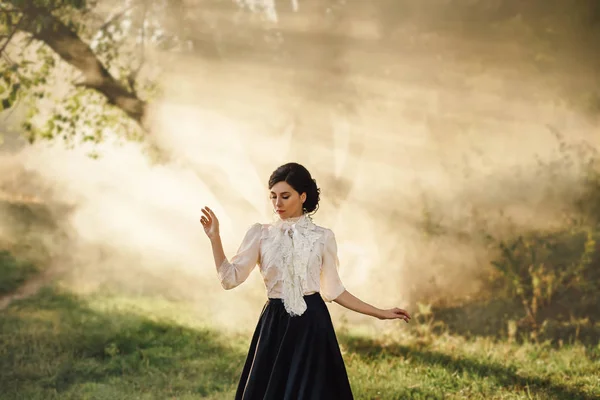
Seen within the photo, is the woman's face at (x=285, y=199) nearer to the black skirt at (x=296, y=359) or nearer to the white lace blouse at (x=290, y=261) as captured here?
the white lace blouse at (x=290, y=261)

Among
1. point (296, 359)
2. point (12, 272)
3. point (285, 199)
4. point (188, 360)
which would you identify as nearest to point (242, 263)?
point (285, 199)

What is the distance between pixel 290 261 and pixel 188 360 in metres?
2.39

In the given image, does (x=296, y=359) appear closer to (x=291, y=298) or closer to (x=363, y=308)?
(x=291, y=298)

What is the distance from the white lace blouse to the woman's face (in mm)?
42

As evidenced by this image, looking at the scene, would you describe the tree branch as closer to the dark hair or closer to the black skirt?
the dark hair

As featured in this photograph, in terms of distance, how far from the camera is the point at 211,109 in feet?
17.6

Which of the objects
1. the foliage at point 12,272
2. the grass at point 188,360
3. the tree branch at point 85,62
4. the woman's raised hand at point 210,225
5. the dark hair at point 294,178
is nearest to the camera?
the woman's raised hand at point 210,225

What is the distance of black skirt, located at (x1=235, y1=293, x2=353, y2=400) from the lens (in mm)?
2893

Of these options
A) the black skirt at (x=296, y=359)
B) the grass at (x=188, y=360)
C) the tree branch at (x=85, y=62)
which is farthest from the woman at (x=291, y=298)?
the tree branch at (x=85, y=62)

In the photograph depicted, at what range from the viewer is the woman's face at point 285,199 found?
2980 mm

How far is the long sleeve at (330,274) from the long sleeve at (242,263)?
27 cm

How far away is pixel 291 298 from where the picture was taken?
2.94 metres

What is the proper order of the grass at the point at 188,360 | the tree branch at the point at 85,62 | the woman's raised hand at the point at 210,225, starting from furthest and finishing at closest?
the tree branch at the point at 85,62, the grass at the point at 188,360, the woman's raised hand at the point at 210,225

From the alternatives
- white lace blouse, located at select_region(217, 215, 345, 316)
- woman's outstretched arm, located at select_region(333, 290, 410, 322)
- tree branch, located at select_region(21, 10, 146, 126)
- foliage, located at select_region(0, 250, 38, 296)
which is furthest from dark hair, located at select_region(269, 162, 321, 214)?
foliage, located at select_region(0, 250, 38, 296)
